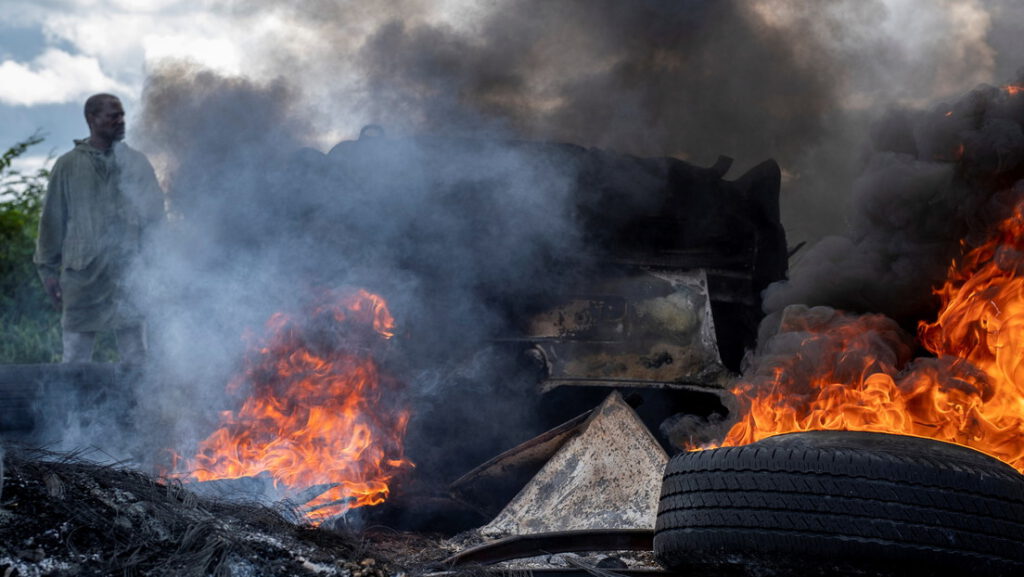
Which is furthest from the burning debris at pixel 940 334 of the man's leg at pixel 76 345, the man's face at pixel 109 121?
the man's face at pixel 109 121

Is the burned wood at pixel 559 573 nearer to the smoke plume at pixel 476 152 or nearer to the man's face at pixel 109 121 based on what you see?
the smoke plume at pixel 476 152

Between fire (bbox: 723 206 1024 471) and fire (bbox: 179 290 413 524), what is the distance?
228cm

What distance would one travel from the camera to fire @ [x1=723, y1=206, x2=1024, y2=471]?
4.29 m

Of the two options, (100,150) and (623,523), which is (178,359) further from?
(623,523)

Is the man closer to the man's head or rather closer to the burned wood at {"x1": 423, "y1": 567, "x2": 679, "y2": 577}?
the man's head

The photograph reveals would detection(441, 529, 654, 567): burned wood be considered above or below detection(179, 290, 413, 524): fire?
below

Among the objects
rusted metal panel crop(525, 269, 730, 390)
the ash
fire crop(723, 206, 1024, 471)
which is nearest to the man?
rusted metal panel crop(525, 269, 730, 390)

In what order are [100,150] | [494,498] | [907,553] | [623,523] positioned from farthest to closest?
[100,150], [494,498], [623,523], [907,553]

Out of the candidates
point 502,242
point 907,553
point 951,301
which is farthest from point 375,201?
point 907,553

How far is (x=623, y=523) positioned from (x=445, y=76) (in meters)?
4.09

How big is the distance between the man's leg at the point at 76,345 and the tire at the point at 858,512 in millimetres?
5504

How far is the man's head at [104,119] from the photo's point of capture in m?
7.00

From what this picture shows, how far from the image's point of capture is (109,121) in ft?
23.1

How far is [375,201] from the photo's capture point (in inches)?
257
